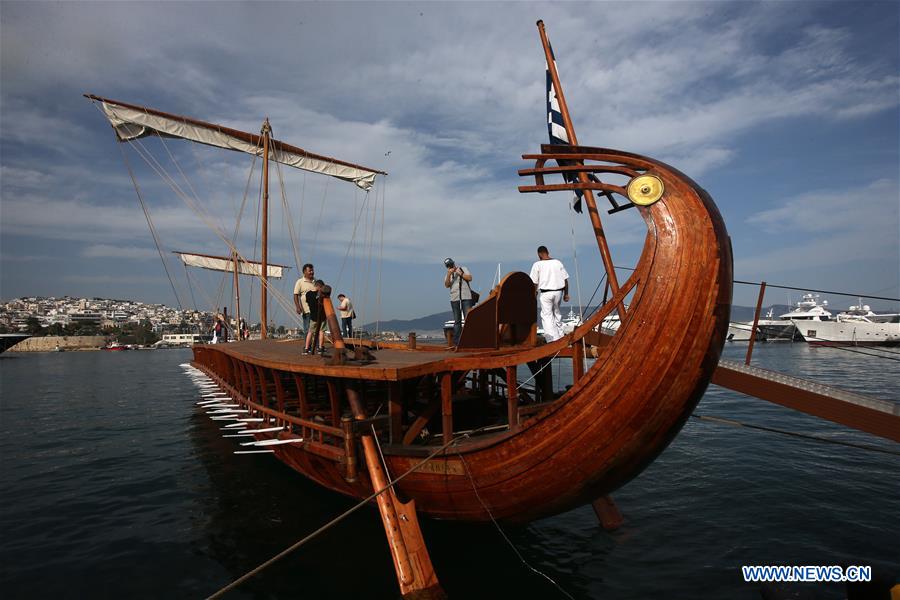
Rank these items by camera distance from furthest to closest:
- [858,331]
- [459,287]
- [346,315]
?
[858,331] < [346,315] < [459,287]

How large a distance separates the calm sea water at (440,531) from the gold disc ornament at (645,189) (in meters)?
3.15

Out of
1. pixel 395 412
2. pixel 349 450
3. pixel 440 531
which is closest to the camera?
pixel 349 450

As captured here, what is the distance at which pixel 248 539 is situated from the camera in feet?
23.0

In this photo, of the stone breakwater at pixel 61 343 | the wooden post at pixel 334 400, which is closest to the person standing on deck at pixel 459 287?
the wooden post at pixel 334 400

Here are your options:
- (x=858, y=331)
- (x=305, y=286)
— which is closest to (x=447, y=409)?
(x=305, y=286)

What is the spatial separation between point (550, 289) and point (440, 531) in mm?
4049

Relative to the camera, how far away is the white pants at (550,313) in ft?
23.9

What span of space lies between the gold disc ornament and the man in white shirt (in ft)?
10.1

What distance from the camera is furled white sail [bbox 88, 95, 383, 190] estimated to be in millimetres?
16234

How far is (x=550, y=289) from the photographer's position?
285 inches

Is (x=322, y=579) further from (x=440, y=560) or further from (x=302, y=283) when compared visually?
(x=302, y=283)

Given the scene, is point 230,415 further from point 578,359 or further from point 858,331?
point 858,331

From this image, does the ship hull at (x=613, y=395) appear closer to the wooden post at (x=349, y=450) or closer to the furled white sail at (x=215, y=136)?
the wooden post at (x=349, y=450)

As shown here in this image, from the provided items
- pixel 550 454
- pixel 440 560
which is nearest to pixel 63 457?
pixel 440 560
